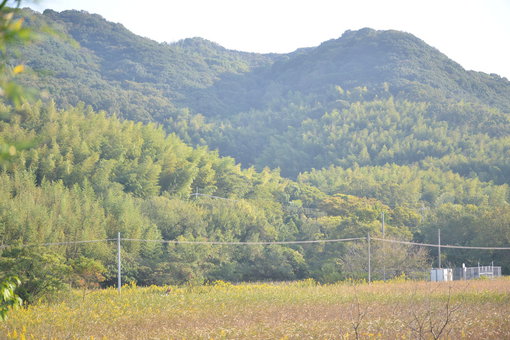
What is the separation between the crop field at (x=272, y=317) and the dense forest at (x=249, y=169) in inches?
149

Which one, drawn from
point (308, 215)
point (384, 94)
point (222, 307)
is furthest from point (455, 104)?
point (222, 307)

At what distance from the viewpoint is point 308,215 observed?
4047 centimetres

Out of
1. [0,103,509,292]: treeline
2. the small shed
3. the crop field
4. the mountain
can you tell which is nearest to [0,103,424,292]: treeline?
[0,103,509,292]: treeline

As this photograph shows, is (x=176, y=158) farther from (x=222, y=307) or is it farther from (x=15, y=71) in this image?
(x=15, y=71)

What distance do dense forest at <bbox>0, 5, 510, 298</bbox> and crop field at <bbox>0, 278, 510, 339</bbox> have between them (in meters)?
3.78

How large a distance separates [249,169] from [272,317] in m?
38.7

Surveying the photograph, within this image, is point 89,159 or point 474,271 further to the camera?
point 89,159

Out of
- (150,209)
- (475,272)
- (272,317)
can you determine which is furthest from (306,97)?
(272,317)

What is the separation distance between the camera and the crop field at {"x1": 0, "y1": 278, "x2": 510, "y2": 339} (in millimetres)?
9078

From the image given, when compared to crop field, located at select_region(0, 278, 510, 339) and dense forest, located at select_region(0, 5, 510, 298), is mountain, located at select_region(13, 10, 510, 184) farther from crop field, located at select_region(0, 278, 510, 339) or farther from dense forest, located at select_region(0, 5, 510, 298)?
crop field, located at select_region(0, 278, 510, 339)

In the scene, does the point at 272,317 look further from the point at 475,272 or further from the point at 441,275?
the point at 475,272

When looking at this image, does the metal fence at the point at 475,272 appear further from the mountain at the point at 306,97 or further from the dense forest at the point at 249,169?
the mountain at the point at 306,97

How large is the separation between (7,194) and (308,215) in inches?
796

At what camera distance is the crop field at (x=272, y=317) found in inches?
357
